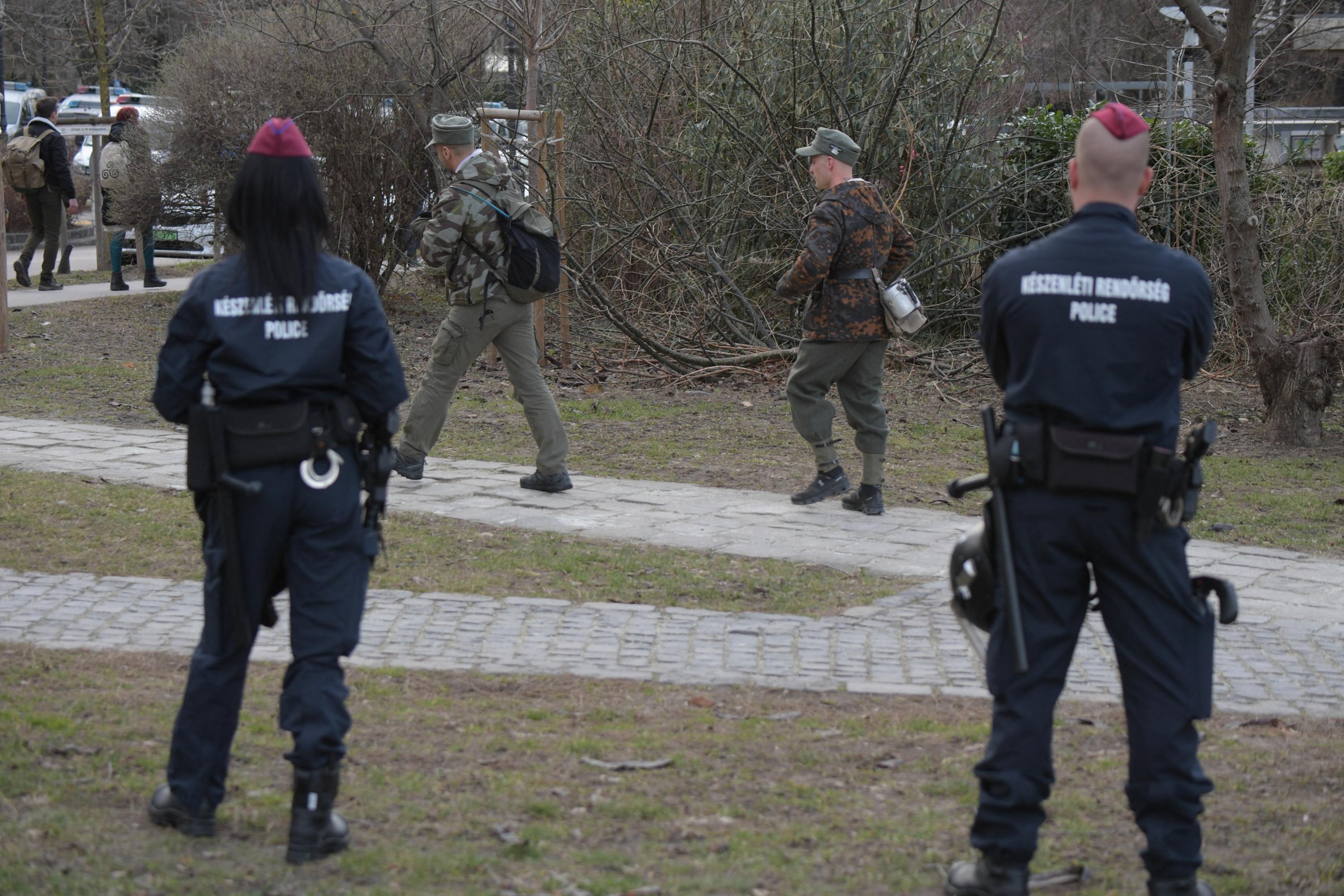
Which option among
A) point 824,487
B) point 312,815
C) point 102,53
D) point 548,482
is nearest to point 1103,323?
point 312,815

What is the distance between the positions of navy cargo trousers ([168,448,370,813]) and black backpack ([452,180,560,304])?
4.28m

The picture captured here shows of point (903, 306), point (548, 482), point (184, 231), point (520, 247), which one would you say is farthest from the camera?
point (184, 231)

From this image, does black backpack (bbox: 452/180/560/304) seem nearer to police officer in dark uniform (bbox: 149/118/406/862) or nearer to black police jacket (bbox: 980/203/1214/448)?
police officer in dark uniform (bbox: 149/118/406/862)

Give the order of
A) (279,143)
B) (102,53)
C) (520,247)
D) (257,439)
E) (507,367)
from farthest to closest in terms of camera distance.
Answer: (102,53)
(507,367)
(520,247)
(279,143)
(257,439)

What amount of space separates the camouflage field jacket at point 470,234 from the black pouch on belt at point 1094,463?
5058mm

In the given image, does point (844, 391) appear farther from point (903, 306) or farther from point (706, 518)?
point (706, 518)

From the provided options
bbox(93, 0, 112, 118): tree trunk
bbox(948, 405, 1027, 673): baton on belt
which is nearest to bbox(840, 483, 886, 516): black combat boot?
bbox(948, 405, 1027, 673): baton on belt

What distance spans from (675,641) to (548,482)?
2.77 m

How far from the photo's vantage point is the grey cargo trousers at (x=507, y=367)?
818 cm

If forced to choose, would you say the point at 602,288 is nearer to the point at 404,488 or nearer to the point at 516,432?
the point at 516,432

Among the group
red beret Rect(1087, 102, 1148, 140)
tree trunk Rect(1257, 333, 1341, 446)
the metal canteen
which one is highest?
red beret Rect(1087, 102, 1148, 140)

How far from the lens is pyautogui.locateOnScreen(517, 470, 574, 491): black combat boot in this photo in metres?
8.48

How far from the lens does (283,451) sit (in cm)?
367

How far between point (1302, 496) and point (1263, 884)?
18.9 feet
